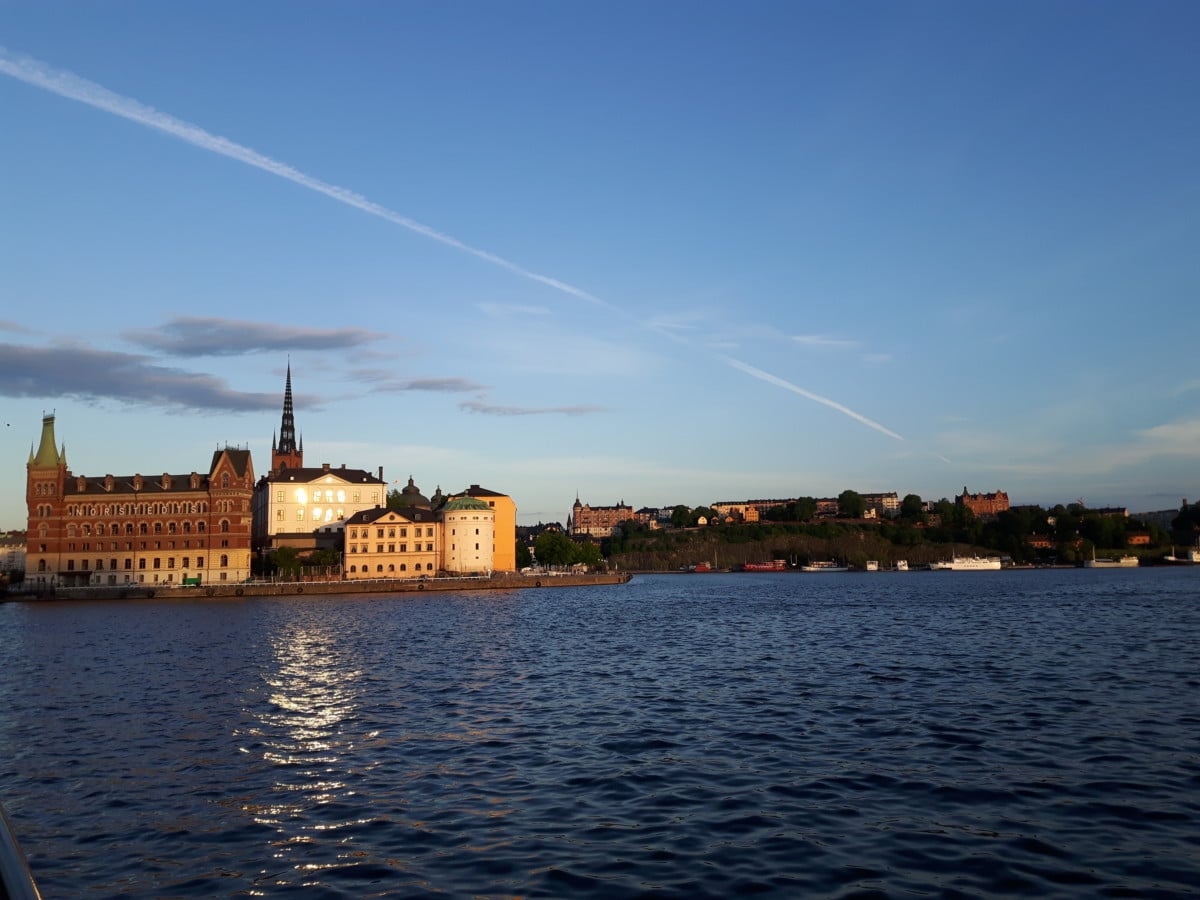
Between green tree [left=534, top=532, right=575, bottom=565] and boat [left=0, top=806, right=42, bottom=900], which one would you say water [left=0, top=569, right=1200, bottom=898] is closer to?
boat [left=0, top=806, right=42, bottom=900]

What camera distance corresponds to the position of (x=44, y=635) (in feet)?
234

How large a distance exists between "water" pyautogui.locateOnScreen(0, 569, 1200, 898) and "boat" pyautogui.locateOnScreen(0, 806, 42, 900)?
1303cm

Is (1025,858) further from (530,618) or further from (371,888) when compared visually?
(530,618)

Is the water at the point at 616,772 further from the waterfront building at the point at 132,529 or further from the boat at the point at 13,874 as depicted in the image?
the waterfront building at the point at 132,529

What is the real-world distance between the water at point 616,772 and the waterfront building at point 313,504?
112m

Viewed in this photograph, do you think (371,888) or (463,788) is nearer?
(371,888)

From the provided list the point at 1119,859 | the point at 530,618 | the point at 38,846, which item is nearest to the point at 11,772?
the point at 38,846

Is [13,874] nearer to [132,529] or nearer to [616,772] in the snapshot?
[616,772]

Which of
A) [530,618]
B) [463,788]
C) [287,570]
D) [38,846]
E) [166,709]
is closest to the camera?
[38,846]

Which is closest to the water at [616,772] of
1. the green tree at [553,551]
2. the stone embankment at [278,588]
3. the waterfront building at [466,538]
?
the stone embankment at [278,588]

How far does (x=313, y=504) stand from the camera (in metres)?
164

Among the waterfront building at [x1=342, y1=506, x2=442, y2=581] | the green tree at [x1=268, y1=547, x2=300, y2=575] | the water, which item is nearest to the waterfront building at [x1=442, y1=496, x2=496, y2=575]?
the waterfront building at [x1=342, y1=506, x2=442, y2=581]

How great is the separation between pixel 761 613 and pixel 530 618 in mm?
21017

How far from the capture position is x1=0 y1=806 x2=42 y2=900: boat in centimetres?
290
